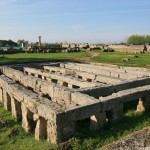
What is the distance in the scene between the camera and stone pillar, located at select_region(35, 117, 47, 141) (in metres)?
7.53

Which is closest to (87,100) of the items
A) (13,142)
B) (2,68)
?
(13,142)

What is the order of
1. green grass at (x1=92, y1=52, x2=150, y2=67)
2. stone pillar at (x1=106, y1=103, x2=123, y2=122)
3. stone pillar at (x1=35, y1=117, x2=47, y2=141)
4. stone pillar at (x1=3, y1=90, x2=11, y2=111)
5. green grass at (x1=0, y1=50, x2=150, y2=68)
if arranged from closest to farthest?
stone pillar at (x1=35, y1=117, x2=47, y2=141) < stone pillar at (x1=106, y1=103, x2=123, y2=122) < stone pillar at (x1=3, y1=90, x2=11, y2=111) < green grass at (x1=92, y1=52, x2=150, y2=67) < green grass at (x1=0, y1=50, x2=150, y2=68)

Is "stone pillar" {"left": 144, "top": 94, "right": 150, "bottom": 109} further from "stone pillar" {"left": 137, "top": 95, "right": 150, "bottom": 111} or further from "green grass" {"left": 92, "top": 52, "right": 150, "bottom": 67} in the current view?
"green grass" {"left": 92, "top": 52, "right": 150, "bottom": 67}

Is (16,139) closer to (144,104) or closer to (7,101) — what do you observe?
(7,101)

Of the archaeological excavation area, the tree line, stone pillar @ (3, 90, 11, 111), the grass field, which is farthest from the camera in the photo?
the tree line

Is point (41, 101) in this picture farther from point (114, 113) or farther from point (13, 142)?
point (114, 113)

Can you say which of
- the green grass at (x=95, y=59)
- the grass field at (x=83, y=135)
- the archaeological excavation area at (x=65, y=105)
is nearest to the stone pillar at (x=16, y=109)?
the archaeological excavation area at (x=65, y=105)

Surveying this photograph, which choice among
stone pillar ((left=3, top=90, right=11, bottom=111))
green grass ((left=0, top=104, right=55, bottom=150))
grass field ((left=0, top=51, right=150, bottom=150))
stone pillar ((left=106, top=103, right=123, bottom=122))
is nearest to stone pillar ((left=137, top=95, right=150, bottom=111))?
grass field ((left=0, top=51, right=150, bottom=150))

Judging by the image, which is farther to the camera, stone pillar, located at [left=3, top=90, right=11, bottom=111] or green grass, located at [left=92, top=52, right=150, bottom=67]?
green grass, located at [left=92, top=52, right=150, bottom=67]

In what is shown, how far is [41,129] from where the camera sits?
7551 millimetres

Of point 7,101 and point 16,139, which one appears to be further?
point 7,101

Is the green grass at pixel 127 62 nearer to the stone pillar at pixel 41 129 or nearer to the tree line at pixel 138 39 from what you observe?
the stone pillar at pixel 41 129

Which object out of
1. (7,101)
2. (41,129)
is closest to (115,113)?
(41,129)

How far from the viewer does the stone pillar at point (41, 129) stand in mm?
7527
